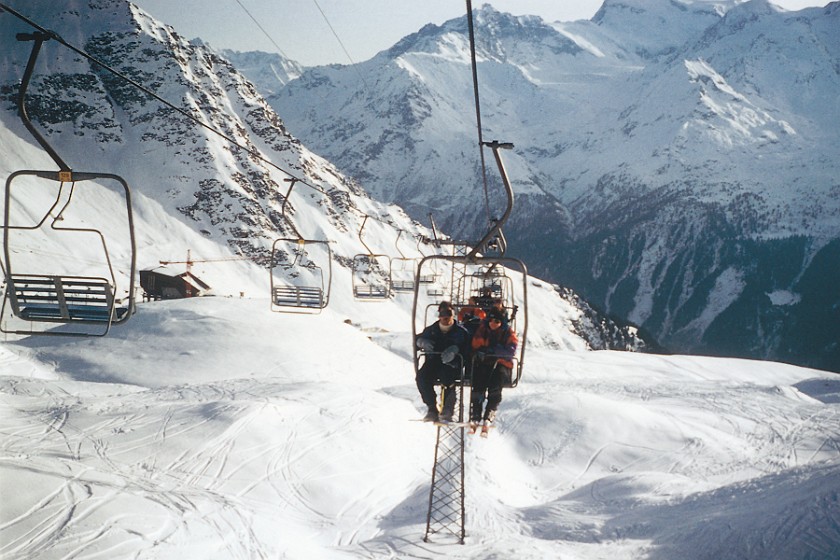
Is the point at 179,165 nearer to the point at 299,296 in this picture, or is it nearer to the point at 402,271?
the point at 402,271

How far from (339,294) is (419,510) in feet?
247

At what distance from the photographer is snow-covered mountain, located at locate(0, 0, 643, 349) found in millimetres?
87000

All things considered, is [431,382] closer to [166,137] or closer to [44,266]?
[44,266]

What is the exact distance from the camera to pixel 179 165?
113 metres

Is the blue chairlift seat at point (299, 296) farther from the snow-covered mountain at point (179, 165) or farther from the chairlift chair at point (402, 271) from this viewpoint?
the snow-covered mountain at point (179, 165)

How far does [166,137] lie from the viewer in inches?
4604

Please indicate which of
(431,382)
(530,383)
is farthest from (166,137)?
(431,382)

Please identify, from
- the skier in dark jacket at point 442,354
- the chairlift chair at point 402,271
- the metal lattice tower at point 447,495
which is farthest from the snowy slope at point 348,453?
the skier in dark jacket at point 442,354

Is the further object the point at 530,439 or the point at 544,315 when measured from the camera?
the point at 544,315

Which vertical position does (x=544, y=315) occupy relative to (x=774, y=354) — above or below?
above

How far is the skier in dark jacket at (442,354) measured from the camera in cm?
849

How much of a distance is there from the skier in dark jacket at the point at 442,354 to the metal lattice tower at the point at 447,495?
3.56 meters

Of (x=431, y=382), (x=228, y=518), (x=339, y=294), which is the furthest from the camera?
(x=339, y=294)

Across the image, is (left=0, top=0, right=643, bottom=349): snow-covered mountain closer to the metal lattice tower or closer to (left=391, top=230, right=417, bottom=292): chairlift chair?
(left=391, top=230, right=417, bottom=292): chairlift chair
